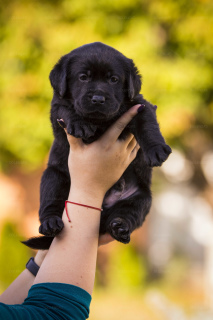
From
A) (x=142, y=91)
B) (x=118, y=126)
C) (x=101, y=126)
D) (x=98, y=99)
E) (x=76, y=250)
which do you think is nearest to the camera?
(x=76, y=250)

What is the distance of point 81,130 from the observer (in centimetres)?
234

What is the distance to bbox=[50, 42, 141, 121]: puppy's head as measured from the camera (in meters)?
2.38

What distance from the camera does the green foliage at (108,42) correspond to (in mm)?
7520

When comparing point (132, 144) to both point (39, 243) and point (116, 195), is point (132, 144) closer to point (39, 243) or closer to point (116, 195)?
point (116, 195)

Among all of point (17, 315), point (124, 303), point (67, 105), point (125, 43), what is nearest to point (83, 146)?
point (67, 105)

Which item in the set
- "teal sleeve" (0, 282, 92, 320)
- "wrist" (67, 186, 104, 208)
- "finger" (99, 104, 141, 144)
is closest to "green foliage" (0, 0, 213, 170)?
"finger" (99, 104, 141, 144)

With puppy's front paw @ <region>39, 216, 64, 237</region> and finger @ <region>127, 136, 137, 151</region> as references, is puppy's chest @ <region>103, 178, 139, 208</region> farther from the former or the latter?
puppy's front paw @ <region>39, 216, 64, 237</region>

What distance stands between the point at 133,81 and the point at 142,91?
464 centimetres

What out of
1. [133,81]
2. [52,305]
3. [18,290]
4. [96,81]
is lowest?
[52,305]

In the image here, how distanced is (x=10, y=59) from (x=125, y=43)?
217cm

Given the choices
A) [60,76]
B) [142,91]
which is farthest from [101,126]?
[142,91]

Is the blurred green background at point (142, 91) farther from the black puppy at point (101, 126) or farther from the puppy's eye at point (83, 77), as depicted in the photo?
the puppy's eye at point (83, 77)

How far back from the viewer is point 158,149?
230 centimetres

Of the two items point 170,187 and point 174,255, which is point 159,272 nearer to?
point 174,255
